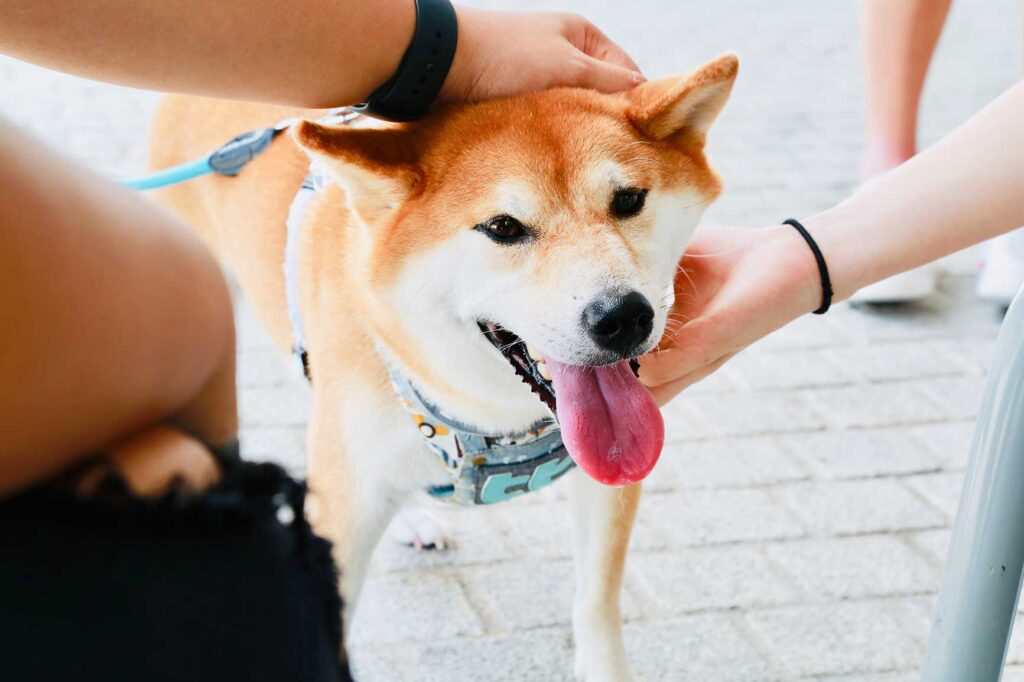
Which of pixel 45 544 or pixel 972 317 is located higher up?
pixel 45 544

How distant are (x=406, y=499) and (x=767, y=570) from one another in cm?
95

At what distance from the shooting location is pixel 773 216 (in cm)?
418

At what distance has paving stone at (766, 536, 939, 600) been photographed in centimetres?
233

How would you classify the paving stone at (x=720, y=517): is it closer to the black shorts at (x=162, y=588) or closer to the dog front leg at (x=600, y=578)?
the dog front leg at (x=600, y=578)

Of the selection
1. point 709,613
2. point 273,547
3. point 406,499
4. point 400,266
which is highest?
point 273,547

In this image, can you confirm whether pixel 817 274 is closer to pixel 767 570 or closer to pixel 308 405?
pixel 767 570

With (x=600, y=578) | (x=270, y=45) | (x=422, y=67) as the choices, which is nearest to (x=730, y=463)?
(x=600, y=578)

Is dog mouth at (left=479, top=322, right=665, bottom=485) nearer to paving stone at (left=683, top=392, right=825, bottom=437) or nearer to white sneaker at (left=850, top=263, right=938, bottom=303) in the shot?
paving stone at (left=683, top=392, right=825, bottom=437)

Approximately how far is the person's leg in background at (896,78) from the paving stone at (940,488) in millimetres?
866

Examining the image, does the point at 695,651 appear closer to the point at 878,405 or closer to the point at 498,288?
the point at 498,288

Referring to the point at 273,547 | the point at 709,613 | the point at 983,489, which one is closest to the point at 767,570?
the point at 709,613

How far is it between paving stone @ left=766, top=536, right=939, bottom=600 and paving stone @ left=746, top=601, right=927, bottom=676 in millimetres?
55

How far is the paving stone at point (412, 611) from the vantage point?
224cm

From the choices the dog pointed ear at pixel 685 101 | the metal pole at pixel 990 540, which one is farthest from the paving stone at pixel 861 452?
the metal pole at pixel 990 540
